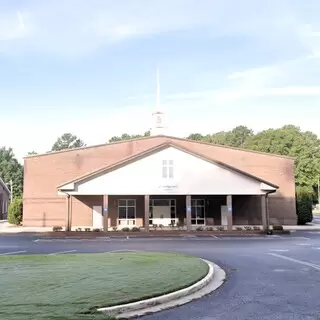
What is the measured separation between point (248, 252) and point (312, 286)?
846cm

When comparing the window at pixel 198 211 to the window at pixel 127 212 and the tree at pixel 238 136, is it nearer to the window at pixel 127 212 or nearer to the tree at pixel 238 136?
the window at pixel 127 212

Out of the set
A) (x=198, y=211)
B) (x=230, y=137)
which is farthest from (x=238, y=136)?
(x=198, y=211)

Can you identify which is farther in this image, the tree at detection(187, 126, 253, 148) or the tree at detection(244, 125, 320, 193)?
the tree at detection(187, 126, 253, 148)

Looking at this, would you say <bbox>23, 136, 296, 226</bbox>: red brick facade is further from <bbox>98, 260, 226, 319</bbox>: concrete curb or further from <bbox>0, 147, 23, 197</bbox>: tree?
<bbox>0, 147, 23, 197</bbox>: tree

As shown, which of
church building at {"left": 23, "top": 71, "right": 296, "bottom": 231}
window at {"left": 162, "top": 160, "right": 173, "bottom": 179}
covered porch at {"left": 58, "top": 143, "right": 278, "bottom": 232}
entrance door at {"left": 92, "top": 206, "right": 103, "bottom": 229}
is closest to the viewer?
covered porch at {"left": 58, "top": 143, "right": 278, "bottom": 232}

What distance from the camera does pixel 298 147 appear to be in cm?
7800

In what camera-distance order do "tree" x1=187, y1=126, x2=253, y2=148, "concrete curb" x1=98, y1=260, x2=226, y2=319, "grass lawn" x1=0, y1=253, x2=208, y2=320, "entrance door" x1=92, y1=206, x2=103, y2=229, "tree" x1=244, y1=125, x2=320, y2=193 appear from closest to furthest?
"grass lawn" x1=0, y1=253, x2=208, y2=320
"concrete curb" x1=98, y1=260, x2=226, y2=319
"entrance door" x1=92, y1=206, x2=103, y2=229
"tree" x1=244, y1=125, x2=320, y2=193
"tree" x1=187, y1=126, x2=253, y2=148

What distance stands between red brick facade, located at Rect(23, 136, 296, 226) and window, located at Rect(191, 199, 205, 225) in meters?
3.40

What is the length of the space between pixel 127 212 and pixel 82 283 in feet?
101

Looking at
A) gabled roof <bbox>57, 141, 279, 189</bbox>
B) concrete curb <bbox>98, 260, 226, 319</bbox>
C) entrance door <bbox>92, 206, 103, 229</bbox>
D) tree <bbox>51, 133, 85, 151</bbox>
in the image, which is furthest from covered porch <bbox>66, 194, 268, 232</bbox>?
tree <bbox>51, 133, 85, 151</bbox>

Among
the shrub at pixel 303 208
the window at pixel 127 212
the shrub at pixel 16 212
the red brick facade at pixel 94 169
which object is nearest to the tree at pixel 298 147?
the shrub at pixel 303 208

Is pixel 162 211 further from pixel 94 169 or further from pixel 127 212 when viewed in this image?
pixel 94 169

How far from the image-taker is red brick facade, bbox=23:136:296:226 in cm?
3991

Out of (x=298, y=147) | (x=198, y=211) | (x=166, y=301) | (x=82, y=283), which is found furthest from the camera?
(x=298, y=147)
